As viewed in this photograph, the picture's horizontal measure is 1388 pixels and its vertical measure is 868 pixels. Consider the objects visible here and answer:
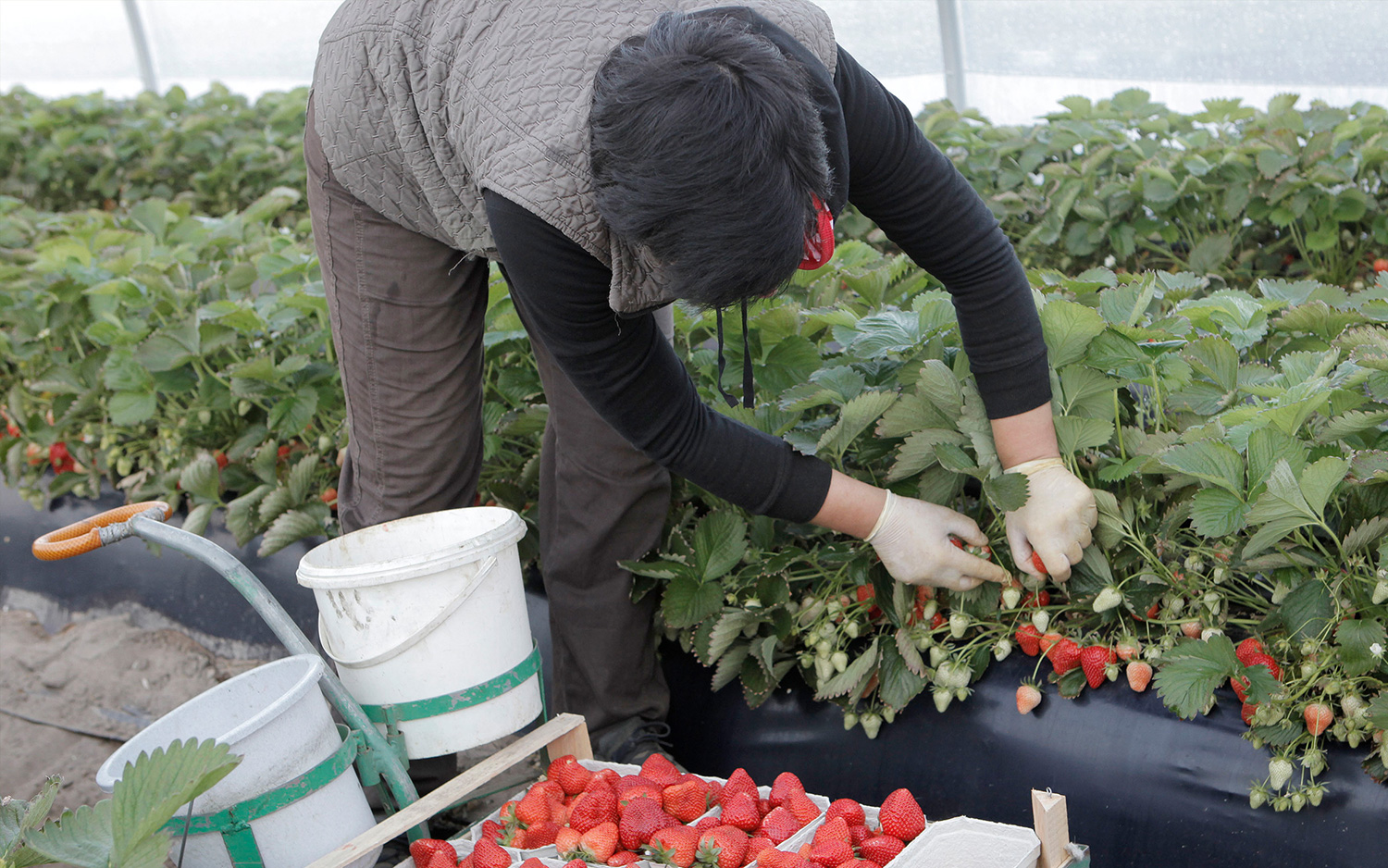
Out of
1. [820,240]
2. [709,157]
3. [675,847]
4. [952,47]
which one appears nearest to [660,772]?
[675,847]

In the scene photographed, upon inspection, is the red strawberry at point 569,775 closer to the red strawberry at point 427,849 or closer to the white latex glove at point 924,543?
the red strawberry at point 427,849

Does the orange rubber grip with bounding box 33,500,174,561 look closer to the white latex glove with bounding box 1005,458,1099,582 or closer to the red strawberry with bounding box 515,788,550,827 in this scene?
the red strawberry with bounding box 515,788,550,827

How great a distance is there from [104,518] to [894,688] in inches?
41.3

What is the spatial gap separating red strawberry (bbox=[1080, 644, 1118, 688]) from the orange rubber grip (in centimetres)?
120

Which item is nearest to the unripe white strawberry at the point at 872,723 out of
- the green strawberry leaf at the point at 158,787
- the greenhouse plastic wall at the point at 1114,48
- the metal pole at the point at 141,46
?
the green strawberry leaf at the point at 158,787

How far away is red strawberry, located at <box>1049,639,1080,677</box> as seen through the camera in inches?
59.3

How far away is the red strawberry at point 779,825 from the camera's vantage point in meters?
1.33

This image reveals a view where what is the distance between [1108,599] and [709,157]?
2.65 feet

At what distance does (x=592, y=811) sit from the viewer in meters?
1.40

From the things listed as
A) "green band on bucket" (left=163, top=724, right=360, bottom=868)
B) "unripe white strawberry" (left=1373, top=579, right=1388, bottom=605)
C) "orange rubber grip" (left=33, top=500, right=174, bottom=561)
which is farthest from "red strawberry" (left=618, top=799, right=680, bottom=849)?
"unripe white strawberry" (left=1373, top=579, right=1388, bottom=605)

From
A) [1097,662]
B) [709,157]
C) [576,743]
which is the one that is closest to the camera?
[709,157]

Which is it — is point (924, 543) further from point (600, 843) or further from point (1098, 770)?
point (600, 843)

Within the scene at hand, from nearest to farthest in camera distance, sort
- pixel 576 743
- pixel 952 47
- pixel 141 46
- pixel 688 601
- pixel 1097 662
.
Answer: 1. pixel 1097 662
2. pixel 576 743
3. pixel 688 601
4. pixel 952 47
5. pixel 141 46

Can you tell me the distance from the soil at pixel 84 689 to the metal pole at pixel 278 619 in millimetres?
1031
